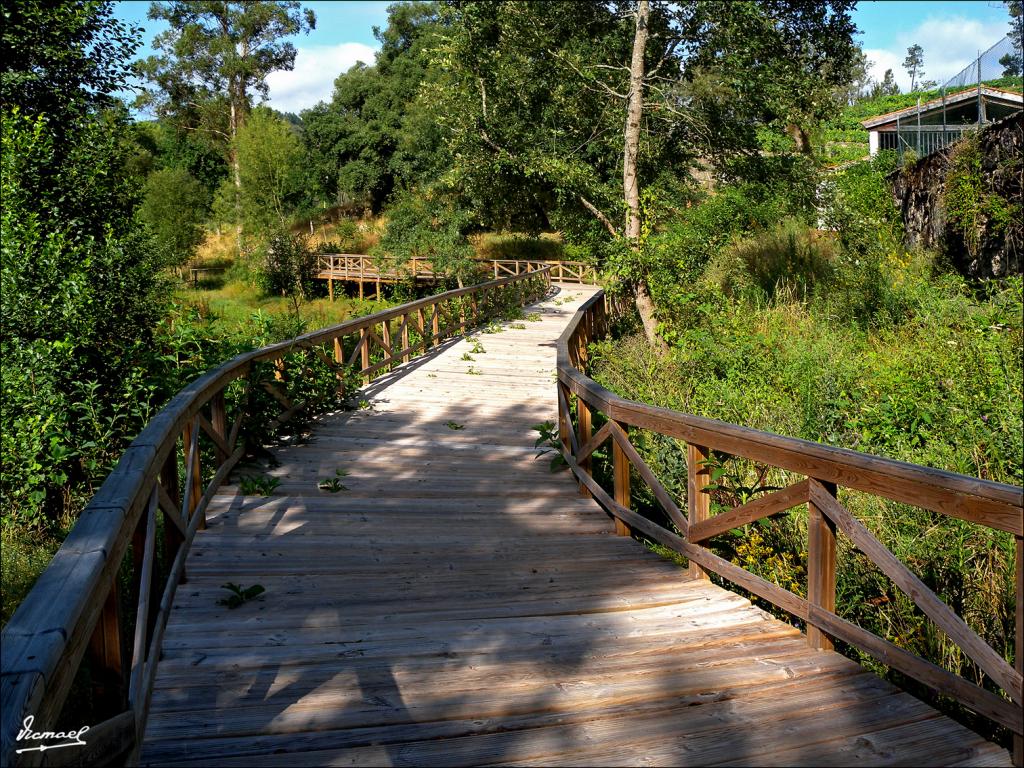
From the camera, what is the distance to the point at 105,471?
32.8 feet

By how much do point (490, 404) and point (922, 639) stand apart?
21.7 ft

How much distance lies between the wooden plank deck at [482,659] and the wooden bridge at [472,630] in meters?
0.01

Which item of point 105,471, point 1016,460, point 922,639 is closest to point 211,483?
point 922,639

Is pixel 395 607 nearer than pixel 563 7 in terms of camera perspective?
Yes

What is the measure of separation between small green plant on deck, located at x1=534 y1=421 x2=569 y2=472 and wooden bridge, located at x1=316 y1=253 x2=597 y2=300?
25.6 metres

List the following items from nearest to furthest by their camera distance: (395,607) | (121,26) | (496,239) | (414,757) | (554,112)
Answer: (414,757)
(395,607)
(121,26)
(554,112)
(496,239)

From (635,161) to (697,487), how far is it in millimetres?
9432

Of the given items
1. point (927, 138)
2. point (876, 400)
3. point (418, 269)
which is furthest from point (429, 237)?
point (876, 400)

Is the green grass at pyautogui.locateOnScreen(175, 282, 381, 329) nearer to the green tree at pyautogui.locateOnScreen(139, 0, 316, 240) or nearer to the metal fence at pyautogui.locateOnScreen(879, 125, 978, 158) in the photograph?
the green tree at pyautogui.locateOnScreen(139, 0, 316, 240)

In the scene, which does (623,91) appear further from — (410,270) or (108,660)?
(410,270)

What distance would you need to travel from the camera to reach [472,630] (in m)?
3.58

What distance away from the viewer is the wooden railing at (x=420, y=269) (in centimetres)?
3553

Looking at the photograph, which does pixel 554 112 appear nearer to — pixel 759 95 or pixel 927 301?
pixel 759 95

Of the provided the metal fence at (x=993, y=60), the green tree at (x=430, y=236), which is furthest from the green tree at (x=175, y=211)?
the metal fence at (x=993, y=60)
